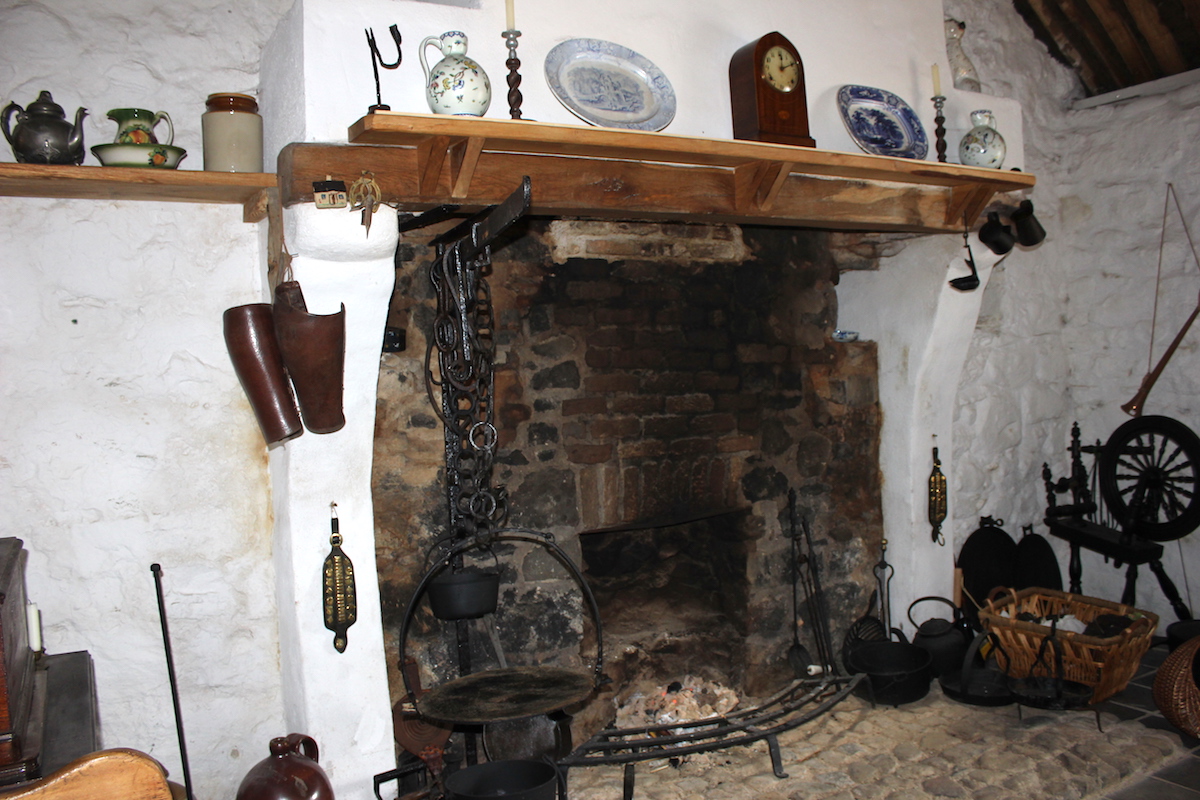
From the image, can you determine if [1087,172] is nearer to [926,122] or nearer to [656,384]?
[926,122]

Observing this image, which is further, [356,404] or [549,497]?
[549,497]

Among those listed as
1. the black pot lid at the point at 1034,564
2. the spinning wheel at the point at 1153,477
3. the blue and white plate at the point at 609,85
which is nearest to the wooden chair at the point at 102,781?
the blue and white plate at the point at 609,85

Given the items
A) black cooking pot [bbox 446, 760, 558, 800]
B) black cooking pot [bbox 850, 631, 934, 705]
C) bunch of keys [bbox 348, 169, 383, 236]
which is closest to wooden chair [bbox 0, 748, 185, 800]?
black cooking pot [bbox 446, 760, 558, 800]

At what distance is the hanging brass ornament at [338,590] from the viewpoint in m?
2.23

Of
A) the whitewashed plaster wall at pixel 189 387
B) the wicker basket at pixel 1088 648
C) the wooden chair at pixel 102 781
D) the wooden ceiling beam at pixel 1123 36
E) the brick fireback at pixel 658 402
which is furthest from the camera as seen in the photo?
the wooden ceiling beam at pixel 1123 36

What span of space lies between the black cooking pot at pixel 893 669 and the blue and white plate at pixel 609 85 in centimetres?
219

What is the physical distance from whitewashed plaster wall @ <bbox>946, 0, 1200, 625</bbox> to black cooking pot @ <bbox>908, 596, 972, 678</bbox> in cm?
47

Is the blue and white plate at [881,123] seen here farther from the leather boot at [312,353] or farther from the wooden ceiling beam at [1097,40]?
the leather boot at [312,353]

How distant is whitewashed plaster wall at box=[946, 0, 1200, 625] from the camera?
12.6ft

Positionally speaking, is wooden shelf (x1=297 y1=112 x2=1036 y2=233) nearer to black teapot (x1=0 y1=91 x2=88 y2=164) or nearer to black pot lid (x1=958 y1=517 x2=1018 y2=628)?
black teapot (x1=0 y1=91 x2=88 y2=164)

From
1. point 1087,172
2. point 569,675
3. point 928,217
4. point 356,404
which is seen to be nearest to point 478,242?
point 356,404

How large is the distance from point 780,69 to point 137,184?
1.76 metres

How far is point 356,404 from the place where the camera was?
2.26 metres

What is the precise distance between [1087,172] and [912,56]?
1668 millimetres
